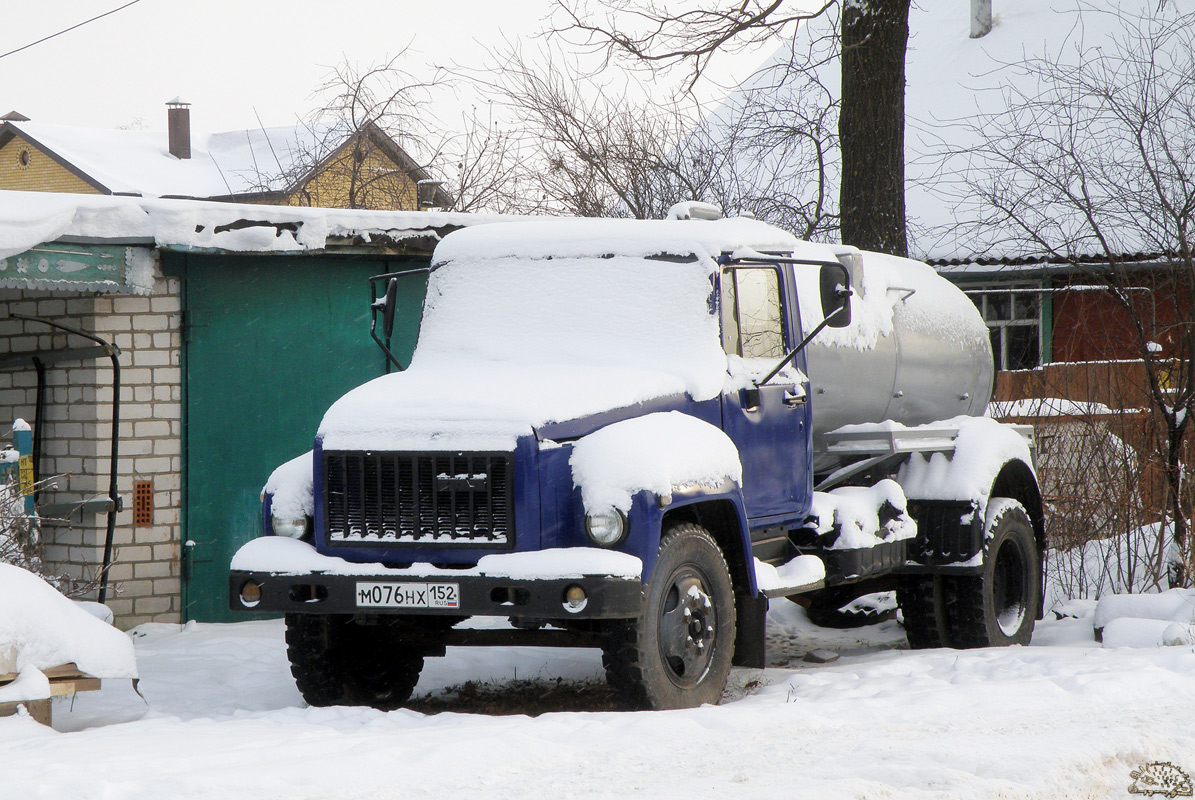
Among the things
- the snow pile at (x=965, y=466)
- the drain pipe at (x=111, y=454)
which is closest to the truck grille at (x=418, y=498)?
the snow pile at (x=965, y=466)

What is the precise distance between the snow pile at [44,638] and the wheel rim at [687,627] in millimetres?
2443

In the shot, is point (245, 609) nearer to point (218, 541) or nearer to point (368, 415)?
point (368, 415)

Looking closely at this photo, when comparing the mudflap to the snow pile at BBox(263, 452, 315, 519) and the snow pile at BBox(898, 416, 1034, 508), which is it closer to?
the snow pile at BBox(898, 416, 1034, 508)

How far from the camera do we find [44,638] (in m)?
5.91

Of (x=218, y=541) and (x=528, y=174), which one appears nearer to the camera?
(x=218, y=541)

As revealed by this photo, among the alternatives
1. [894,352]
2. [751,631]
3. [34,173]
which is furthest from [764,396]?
[34,173]

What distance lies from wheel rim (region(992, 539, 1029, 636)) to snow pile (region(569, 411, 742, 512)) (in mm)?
3361

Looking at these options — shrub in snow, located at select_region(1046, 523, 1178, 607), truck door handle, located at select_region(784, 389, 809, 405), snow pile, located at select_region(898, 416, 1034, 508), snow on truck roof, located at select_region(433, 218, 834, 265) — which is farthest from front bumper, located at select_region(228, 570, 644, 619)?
shrub in snow, located at select_region(1046, 523, 1178, 607)

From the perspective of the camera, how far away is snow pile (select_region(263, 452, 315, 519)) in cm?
609

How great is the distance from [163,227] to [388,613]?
397cm

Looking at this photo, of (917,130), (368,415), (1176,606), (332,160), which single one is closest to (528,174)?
(332,160)

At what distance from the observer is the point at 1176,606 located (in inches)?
336

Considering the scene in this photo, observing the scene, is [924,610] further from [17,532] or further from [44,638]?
[17,532]

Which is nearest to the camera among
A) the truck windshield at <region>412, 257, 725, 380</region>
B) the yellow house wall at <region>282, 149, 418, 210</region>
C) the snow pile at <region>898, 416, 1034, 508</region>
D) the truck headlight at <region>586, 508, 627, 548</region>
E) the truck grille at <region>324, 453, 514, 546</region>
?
the truck headlight at <region>586, 508, 627, 548</region>
